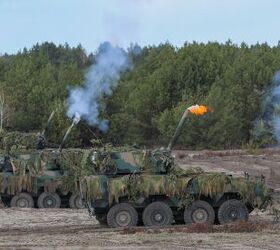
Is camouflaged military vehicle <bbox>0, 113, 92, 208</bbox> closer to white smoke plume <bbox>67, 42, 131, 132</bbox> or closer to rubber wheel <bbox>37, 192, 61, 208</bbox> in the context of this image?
rubber wheel <bbox>37, 192, 61, 208</bbox>

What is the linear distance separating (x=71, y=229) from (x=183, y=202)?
3.04 m

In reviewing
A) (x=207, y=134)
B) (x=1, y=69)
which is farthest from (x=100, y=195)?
(x=1, y=69)

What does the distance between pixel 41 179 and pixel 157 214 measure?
845 centimetres

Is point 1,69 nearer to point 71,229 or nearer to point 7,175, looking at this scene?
point 7,175

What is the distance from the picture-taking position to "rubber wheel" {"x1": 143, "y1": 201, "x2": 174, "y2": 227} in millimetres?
20812

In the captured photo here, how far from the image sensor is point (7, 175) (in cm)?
2819

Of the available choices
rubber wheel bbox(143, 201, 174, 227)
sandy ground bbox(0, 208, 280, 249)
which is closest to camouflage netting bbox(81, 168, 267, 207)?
rubber wheel bbox(143, 201, 174, 227)

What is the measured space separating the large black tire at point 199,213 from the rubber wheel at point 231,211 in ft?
0.79

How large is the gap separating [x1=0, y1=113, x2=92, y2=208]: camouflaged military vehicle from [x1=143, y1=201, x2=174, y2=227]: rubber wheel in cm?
747

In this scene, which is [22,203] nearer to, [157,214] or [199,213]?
[157,214]

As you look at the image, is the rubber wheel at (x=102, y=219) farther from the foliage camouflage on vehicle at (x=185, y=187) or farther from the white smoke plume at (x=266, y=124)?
the white smoke plume at (x=266, y=124)

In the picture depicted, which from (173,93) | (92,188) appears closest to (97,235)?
(92,188)

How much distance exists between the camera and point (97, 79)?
3172cm

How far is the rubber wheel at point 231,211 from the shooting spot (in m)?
20.8
